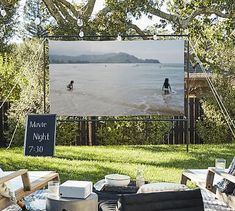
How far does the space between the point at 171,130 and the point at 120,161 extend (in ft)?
13.1

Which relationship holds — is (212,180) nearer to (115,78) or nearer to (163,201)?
(163,201)

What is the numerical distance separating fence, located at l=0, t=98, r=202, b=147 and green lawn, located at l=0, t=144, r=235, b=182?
59.0 inches

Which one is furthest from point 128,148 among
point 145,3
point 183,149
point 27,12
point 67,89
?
point 27,12

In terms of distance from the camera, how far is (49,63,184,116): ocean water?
9.45 meters

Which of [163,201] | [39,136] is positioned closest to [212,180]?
[163,201]

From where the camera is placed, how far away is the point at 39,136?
8422 millimetres

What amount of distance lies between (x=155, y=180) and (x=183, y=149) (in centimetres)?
348

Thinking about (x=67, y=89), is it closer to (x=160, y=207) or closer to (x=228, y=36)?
(x=228, y=36)

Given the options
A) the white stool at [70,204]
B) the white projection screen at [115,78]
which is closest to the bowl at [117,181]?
the white stool at [70,204]

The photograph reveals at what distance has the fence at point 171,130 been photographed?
11367 mm

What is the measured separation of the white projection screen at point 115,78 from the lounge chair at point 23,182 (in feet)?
14.5

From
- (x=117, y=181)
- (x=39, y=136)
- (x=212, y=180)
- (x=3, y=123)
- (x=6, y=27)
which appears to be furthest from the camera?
(x=6, y=27)

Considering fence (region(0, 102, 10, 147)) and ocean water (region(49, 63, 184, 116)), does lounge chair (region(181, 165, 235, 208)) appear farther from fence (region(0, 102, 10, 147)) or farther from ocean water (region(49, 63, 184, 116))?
fence (region(0, 102, 10, 147))

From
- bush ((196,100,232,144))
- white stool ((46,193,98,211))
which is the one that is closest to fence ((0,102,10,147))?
bush ((196,100,232,144))
